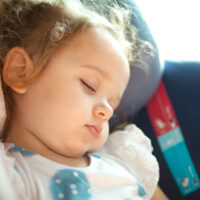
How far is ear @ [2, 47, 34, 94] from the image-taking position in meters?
0.78

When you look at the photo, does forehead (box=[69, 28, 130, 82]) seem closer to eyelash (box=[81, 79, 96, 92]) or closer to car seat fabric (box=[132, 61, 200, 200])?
eyelash (box=[81, 79, 96, 92])

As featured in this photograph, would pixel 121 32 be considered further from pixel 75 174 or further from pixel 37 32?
pixel 75 174

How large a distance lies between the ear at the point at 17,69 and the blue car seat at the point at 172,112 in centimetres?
37

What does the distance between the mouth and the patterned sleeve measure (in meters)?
0.18

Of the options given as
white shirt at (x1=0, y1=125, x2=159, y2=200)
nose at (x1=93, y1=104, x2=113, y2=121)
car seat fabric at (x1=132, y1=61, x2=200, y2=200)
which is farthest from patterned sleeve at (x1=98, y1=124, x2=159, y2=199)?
nose at (x1=93, y1=104, x2=113, y2=121)

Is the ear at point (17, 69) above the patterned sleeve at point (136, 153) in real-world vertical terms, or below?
above

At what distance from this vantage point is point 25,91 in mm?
786

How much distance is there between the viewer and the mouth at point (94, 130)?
799 millimetres

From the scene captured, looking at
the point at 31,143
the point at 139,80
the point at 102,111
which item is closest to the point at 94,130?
the point at 102,111

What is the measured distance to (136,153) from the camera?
97 centimetres

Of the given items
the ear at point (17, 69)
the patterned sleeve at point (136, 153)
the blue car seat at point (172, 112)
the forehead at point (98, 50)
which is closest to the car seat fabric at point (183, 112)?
the blue car seat at point (172, 112)

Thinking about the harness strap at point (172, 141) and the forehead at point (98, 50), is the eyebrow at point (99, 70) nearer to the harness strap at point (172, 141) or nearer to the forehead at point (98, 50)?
the forehead at point (98, 50)

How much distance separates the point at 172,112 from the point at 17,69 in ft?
1.81

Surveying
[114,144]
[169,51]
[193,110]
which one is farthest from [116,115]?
[169,51]
